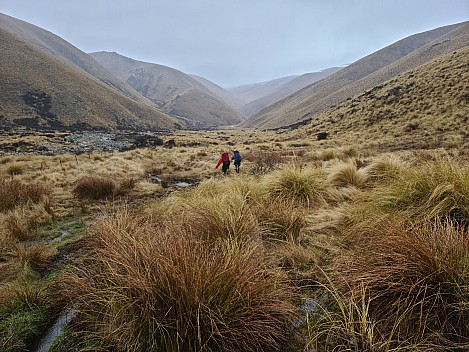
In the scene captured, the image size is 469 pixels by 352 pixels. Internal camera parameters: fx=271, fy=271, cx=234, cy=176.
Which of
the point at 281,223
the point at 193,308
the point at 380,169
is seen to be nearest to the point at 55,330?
the point at 193,308

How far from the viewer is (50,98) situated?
69812 millimetres

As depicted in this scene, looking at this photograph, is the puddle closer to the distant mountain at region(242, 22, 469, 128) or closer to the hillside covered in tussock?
the hillside covered in tussock

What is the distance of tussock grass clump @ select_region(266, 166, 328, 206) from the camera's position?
5113mm

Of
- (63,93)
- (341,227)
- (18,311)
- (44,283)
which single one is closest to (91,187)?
(44,283)

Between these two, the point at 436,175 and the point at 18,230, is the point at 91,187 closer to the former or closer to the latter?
the point at 18,230

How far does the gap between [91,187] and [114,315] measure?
7.19 metres

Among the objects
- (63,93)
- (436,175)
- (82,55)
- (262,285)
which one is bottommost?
(262,285)

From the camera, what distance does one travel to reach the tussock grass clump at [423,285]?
1.73m

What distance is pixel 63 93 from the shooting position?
242 feet

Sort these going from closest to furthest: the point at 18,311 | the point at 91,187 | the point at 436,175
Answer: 1. the point at 18,311
2. the point at 436,175
3. the point at 91,187

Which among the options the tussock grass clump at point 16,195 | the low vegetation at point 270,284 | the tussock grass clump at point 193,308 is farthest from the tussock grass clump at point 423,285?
the tussock grass clump at point 16,195

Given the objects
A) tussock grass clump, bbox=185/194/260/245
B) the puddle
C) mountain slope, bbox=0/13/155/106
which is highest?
mountain slope, bbox=0/13/155/106

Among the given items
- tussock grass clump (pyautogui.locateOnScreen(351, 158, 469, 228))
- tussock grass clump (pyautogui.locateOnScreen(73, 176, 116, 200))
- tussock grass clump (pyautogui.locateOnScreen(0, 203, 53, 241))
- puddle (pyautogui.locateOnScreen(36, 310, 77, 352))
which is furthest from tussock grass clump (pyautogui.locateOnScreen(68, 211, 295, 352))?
tussock grass clump (pyautogui.locateOnScreen(73, 176, 116, 200))

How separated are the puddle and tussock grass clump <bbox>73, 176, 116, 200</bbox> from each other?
6069mm
